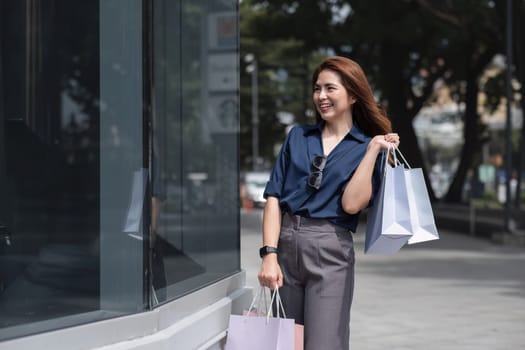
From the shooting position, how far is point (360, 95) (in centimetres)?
429

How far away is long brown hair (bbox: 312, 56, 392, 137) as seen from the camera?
4258 mm

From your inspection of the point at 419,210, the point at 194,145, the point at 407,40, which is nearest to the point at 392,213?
the point at 419,210

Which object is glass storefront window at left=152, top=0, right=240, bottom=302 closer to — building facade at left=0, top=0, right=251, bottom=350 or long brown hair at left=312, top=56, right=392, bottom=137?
building facade at left=0, top=0, right=251, bottom=350

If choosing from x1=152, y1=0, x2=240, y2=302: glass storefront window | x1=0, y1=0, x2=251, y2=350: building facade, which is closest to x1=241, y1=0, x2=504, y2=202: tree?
x1=152, y1=0, x2=240, y2=302: glass storefront window

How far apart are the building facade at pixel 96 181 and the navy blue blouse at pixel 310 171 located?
0.71 meters

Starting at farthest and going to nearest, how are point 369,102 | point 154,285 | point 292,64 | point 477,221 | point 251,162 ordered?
point 251,162 < point 292,64 < point 477,221 < point 154,285 < point 369,102

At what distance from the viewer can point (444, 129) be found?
106 metres

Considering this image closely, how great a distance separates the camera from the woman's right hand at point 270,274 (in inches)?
159

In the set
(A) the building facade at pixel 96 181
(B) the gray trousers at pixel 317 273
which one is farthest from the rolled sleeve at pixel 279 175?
(A) the building facade at pixel 96 181

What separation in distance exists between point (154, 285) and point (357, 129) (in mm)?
1114

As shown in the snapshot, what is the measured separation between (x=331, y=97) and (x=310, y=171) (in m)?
0.32

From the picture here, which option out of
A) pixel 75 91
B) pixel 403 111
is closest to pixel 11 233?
pixel 75 91

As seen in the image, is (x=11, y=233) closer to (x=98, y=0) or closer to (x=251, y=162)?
(x=98, y=0)

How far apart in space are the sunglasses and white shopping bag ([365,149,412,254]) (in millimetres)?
→ 244
